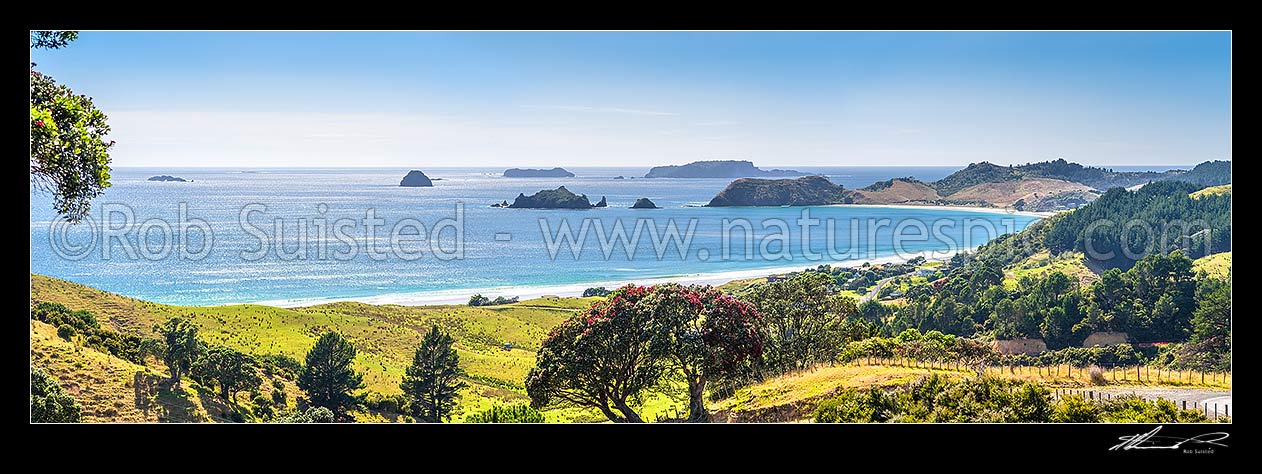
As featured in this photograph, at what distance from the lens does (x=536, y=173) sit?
215ft

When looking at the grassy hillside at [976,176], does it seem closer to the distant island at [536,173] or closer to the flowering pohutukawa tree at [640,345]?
the distant island at [536,173]

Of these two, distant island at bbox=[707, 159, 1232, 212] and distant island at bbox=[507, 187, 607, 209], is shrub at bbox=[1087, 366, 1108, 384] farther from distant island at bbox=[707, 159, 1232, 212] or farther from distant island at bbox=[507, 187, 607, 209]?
distant island at bbox=[507, 187, 607, 209]

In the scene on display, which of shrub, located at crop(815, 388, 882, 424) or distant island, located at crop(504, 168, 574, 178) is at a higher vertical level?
distant island, located at crop(504, 168, 574, 178)

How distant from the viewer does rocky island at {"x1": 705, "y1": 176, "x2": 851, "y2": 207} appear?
70.9 m

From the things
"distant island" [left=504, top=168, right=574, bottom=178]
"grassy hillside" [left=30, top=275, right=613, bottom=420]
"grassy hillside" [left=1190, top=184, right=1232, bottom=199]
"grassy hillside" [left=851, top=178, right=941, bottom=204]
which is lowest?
"grassy hillside" [left=30, top=275, right=613, bottom=420]

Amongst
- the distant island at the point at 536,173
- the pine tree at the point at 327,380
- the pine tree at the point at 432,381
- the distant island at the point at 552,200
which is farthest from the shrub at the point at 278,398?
the distant island at the point at 552,200

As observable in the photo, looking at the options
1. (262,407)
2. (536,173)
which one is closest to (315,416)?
(262,407)

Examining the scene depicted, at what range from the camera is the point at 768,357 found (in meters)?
12.1

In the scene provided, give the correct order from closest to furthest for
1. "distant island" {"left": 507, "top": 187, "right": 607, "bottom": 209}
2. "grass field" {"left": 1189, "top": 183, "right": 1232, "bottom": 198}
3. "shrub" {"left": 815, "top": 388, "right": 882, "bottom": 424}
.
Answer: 1. "shrub" {"left": 815, "top": 388, "right": 882, "bottom": 424}
2. "grass field" {"left": 1189, "top": 183, "right": 1232, "bottom": 198}
3. "distant island" {"left": 507, "top": 187, "right": 607, "bottom": 209}

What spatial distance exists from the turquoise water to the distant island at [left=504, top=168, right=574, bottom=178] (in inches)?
62.3

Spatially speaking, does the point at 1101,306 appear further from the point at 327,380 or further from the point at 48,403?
the point at 48,403

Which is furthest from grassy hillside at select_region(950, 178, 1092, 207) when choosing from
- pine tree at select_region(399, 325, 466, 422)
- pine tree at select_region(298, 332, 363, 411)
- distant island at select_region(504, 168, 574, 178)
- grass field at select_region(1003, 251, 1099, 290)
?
pine tree at select_region(298, 332, 363, 411)

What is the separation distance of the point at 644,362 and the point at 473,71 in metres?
30.0

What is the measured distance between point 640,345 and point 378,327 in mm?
25135
